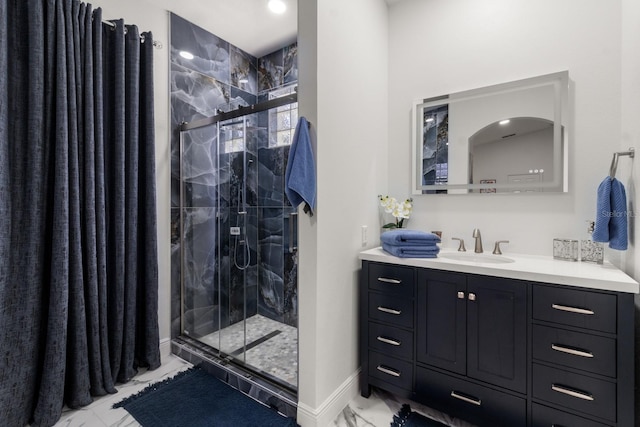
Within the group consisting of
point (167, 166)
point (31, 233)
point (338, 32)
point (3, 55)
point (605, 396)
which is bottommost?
point (605, 396)

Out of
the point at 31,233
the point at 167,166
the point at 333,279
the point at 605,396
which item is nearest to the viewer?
the point at 605,396

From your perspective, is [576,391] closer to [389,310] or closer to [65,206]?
[389,310]

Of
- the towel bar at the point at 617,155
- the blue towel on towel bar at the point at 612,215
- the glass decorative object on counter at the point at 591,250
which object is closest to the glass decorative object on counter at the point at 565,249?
the glass decorative object on counter at the point at 591,250

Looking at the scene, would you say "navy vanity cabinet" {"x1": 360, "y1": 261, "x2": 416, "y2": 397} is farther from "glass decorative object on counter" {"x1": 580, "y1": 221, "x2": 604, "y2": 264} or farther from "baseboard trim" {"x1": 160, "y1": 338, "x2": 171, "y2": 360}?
"baseboard trim" {"x1": 160, "y1": 338, "x2": 171, "y2": 360}

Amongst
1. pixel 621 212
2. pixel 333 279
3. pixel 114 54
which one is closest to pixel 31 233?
pixel 114 54

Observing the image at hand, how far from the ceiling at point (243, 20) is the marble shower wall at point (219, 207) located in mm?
101

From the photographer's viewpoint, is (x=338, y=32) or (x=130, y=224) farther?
(x=130, y=224)

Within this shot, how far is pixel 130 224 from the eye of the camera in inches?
80.9

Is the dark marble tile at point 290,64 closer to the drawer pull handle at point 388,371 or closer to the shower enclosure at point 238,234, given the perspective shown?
the shower enclosure at point 238,234

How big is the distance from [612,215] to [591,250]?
27 centimetres

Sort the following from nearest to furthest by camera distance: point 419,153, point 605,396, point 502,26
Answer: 1. point 605,396
2. point 502,26
3. point 419,153

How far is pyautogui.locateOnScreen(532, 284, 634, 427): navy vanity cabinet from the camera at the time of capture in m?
1.23

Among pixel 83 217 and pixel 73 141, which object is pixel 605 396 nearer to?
pixel 83 217

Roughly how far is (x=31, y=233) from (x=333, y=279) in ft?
5.53
